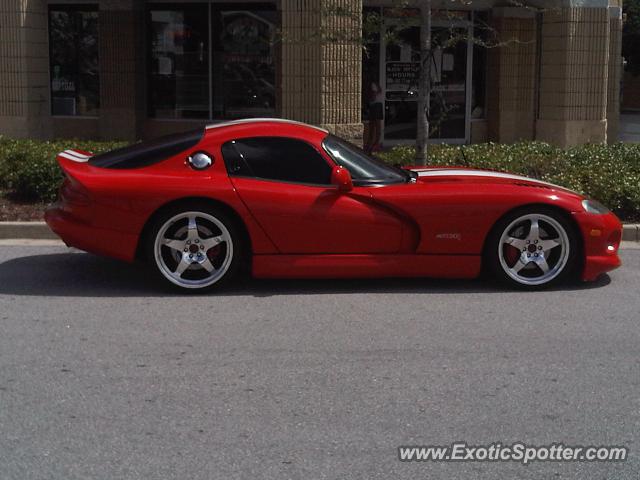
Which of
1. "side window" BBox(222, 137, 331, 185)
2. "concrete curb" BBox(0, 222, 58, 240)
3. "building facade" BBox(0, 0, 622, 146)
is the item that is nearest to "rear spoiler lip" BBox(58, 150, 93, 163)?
"side window" BBox(222, 137, 331, 185)

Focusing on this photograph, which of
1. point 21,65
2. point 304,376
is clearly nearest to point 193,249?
point 304,376

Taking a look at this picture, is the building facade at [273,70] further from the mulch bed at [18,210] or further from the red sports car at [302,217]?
the red sports car at [302,217]

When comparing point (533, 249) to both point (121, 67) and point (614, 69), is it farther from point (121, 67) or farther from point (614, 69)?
point (614, 69)

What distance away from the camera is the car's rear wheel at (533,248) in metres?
7.35

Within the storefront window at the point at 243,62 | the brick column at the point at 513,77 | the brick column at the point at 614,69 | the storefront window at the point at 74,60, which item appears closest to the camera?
the storefront window at the point at 243,62

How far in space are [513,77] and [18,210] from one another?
11.1m

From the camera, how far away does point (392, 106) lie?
1806 cm

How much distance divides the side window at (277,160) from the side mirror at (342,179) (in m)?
0.15

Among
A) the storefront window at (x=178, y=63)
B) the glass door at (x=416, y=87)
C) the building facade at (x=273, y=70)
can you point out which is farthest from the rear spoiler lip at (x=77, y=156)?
the glass door at (x=416, y=87)

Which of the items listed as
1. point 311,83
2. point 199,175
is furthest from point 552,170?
point 199,175

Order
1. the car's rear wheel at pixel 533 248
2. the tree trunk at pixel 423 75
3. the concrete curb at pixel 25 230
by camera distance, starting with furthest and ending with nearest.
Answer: the tree trunk at pixel 423 75 → the concrete curb at pixel 25 230 → the car's rear wheel at pixel 533 248

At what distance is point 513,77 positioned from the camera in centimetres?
1817

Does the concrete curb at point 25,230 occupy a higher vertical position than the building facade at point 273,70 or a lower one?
lower

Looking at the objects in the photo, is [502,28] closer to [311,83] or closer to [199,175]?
[311,83]
